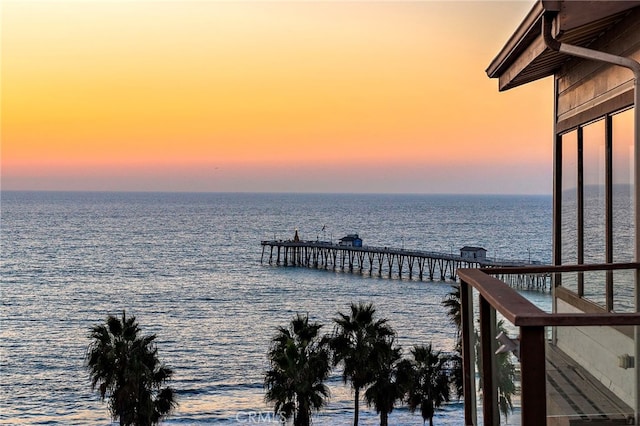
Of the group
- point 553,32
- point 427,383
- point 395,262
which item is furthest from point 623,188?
point 395,262

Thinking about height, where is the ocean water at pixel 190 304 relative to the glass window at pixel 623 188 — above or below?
below

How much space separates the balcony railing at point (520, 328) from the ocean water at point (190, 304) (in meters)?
0.32

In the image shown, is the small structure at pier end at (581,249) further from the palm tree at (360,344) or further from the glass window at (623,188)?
the palm tree at (360,344)

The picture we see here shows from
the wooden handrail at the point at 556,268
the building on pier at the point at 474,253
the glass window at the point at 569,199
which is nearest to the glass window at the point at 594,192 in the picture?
the glass window at the point at 569,199

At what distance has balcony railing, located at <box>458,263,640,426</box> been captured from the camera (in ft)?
8.54

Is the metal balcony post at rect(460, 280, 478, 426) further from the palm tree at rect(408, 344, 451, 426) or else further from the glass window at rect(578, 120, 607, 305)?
the palm tree at rect(408, 344, 451, 426)

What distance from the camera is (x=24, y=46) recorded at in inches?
2522

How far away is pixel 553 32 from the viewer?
19.0 feet

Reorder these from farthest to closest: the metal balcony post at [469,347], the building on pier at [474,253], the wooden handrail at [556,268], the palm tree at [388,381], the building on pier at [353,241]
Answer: the building on pier at [353,241]
the building on pier at [474,253]
the palm tree at [388,381]
the wooden handrail at [556,268]
the metal balcony post at [469,347]

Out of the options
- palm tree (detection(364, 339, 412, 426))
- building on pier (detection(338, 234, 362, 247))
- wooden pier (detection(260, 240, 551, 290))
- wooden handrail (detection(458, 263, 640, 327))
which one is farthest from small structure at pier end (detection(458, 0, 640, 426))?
building on pier (detection(338, 234, 362, 247))

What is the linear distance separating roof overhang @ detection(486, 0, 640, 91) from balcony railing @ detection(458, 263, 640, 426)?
2073mm

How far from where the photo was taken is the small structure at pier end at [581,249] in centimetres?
274

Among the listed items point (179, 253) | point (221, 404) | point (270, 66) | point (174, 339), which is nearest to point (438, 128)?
point (270, 66)

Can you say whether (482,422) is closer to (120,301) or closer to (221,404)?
(221,404)
